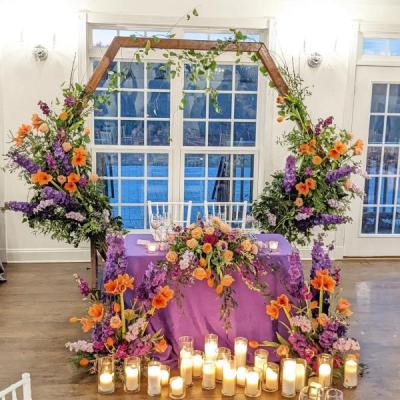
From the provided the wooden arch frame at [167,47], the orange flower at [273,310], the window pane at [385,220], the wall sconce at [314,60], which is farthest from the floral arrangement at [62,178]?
the window pane at [385,220]

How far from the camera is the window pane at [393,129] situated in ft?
19.8

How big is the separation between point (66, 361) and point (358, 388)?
73.4 inches

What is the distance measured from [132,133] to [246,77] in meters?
1.32

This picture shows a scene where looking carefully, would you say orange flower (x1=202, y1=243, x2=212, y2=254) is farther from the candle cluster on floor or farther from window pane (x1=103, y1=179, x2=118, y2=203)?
window pane (x1=103, y1=179, x2=118, y2=203)

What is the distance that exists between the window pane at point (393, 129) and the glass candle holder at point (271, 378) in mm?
3584

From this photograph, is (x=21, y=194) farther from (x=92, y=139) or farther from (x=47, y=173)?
(x=47, y=173)

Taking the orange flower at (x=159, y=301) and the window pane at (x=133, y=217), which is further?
the window pane at (x=133, y=217)

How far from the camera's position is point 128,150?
5.79 metres

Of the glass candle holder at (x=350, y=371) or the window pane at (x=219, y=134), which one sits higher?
the window pane at (x=219, y=134)

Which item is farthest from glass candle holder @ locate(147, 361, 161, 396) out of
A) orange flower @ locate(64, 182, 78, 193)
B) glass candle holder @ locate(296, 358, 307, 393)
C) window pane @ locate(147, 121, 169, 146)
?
window pane @ locate(147, 121, 169, 146)

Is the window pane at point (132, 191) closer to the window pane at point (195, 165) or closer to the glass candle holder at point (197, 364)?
the window pane at point (195, 165)

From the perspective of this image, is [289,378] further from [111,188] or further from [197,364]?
[111,188]

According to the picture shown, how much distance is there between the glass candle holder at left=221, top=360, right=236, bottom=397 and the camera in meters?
3.26

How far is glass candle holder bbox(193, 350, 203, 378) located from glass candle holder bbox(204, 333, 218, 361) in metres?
0.04
